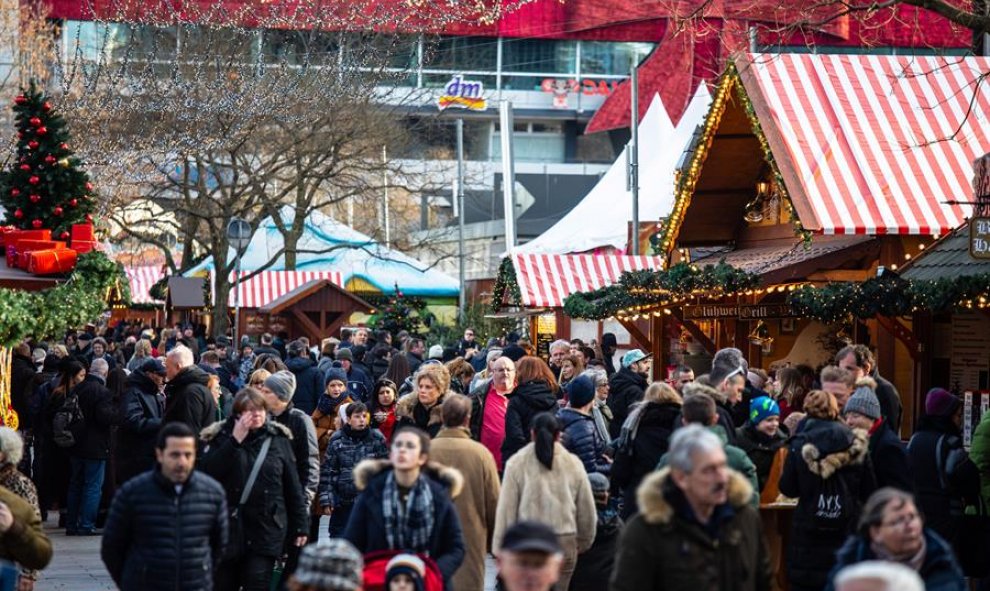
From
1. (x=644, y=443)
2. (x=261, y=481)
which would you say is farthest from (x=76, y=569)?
(x=644, y=443)

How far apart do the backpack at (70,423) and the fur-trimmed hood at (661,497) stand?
33.3ft

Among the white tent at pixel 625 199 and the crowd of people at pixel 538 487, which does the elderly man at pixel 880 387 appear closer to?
the crowd of people at pixel 538 487

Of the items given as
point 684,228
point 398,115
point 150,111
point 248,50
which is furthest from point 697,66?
point 684,228

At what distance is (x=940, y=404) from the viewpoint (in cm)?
1073

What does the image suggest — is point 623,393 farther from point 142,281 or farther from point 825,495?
point 142,281

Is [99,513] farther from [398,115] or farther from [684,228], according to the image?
[398,115]

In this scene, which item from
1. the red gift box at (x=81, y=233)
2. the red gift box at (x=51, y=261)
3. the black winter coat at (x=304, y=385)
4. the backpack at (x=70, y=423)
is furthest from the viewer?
the black winter coat at (x=304, y=385)

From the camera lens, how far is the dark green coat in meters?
6.25

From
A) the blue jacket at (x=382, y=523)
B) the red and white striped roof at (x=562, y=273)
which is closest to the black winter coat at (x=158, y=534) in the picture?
the blue jacket at (x=382, y=523)

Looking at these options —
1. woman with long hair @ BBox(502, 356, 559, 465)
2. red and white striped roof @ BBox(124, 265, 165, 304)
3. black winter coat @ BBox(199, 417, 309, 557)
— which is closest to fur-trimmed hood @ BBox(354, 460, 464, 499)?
black winter coat @ BBox(199, 417, 309, 557)

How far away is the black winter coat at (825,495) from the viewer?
29.7ft

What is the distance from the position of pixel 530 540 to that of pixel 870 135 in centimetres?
1337

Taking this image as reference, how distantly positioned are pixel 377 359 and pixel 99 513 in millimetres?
6401

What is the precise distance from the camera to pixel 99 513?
16.1m
